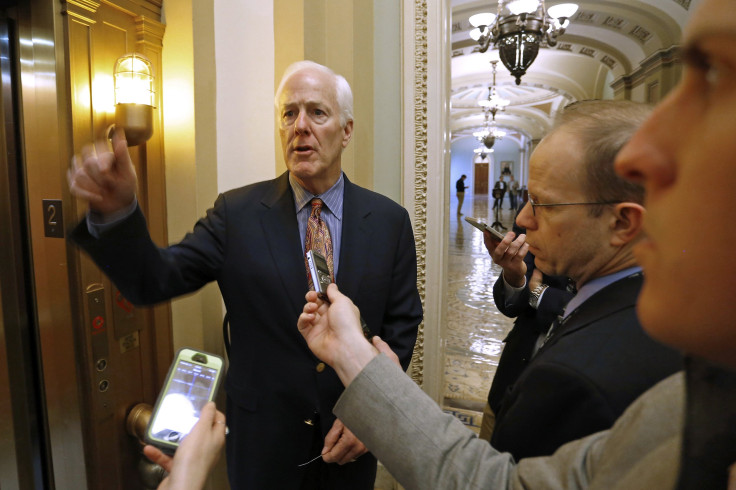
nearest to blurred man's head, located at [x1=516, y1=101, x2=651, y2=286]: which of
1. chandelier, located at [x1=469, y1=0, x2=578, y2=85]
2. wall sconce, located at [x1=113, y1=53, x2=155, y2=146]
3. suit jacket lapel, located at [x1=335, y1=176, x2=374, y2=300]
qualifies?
suit jacket lapel, located at [x1=335, y1=176, x2=374, y2=300]

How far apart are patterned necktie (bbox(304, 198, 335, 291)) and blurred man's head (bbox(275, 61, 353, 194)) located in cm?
8

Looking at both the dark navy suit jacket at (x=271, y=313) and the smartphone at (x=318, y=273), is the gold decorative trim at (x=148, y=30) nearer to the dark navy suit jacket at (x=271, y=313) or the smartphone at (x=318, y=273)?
the dark navy suit jacket at (x=271, y=313)


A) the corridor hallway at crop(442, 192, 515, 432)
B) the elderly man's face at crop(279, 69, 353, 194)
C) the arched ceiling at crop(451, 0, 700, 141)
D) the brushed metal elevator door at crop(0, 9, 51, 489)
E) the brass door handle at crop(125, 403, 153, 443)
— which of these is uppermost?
the arched ceiling at crop(451, 0, 700, 141)

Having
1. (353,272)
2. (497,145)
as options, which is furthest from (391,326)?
(497,145)

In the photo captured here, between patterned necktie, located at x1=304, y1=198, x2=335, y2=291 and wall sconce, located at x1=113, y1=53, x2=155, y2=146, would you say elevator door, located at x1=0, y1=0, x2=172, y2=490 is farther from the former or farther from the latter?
patterned necktie, located at x1=304, y1=198, x2=335, y2=291

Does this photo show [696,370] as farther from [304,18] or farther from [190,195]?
[304,18]

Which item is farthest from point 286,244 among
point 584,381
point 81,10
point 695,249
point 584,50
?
point 584,50

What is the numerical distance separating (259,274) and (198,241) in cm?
24

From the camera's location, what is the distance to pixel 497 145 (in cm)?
3372

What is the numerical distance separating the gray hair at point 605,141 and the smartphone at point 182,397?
979 mm

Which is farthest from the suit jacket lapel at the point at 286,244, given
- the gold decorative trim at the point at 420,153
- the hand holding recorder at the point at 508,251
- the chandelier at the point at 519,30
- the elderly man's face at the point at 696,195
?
the chandelier at the point at 519,30

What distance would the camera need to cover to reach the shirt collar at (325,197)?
171 centimetres

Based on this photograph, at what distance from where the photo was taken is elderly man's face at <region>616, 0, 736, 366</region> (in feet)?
0.94

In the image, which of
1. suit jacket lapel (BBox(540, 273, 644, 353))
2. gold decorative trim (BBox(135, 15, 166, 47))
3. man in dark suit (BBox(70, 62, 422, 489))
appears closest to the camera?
suit jacket lapel (BBox(540, 273, 644, 353))
